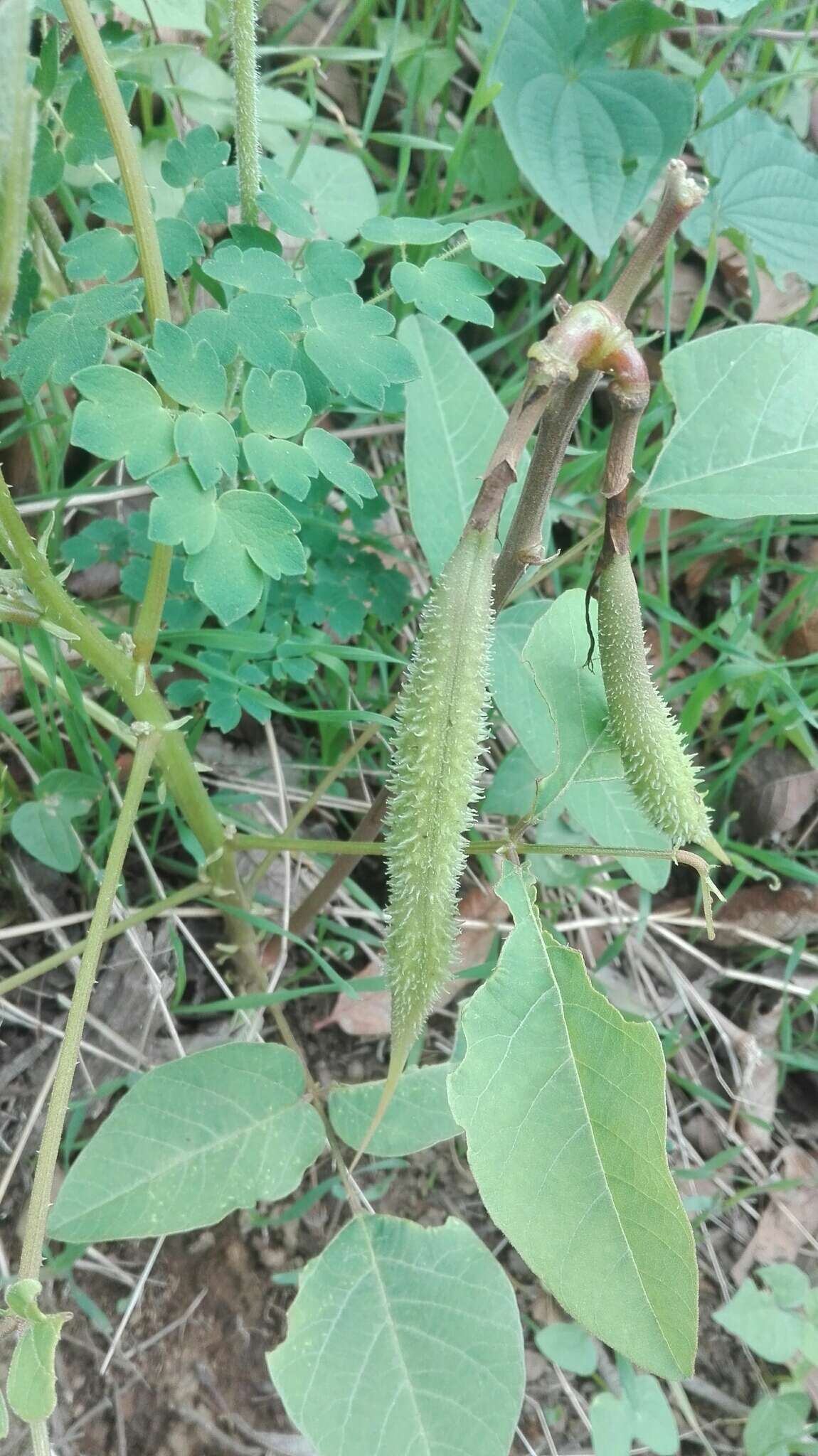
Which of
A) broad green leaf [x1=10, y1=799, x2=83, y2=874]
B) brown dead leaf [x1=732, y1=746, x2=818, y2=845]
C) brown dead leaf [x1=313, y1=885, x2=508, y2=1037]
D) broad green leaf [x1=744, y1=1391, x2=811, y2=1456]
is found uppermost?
broad green leaf [x1=10, y1=799, x2=83, y2=874]

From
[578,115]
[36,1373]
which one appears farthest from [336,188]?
[36,1373]

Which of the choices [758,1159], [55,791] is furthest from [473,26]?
[758,1159]

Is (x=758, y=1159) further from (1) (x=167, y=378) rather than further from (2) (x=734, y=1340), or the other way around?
(1) (x=167, y=378)

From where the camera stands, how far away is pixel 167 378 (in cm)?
105

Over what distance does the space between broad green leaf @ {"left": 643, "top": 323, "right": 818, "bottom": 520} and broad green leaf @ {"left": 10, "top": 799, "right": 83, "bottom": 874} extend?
40.8 inches

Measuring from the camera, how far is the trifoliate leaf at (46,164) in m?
1.20

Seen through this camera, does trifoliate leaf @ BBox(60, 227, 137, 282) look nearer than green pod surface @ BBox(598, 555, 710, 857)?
No

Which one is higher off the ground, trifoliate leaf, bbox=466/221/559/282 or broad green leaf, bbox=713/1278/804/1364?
trifoliate leaf, bbox=466/221/559/282

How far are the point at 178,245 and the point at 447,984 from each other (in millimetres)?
1183

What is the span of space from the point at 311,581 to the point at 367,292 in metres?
0.80

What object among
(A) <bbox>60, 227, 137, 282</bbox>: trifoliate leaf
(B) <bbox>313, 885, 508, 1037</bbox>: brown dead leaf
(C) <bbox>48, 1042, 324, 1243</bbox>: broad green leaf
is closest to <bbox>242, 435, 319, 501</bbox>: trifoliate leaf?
(A) <bbox>60, 227, 137, 282</bbox>: trifoliate leaf

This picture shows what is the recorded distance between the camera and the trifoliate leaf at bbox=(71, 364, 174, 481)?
1010 millimetres

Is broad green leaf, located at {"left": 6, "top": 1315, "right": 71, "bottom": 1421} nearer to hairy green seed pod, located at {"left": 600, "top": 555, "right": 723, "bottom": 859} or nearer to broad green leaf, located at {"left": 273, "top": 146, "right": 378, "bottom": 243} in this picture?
hairy green seed pod, located at {"left": 600, "top": 555, "right": 723, "bottom": 859}

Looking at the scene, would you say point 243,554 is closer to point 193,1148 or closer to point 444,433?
point 444,433
